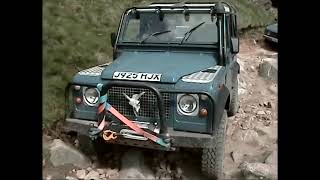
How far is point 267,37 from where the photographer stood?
11008 millimetres

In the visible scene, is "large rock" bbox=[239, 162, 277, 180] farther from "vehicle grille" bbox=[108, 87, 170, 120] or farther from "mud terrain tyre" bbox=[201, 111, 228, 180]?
"vehicle grille" bbox=[108, 87, 170, 120]

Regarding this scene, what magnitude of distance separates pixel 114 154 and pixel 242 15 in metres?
8.18

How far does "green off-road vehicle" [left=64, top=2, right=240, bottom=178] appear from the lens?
387 cm

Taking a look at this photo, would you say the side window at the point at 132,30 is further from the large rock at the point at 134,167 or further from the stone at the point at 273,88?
the stone at the point at 273,88

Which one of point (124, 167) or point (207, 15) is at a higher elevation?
point (207, 15)

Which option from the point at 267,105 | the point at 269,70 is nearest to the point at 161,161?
the point at 267,105

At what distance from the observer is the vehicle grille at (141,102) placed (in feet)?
13.0

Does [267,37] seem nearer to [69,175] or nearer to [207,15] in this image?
[207,15]

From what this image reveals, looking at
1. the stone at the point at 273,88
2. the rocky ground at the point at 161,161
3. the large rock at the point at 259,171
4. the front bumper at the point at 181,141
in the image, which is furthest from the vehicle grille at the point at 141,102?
the stone at the point at 273,88

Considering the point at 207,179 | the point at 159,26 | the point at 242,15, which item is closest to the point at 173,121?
the point at 207,179

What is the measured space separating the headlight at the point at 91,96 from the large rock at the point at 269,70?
4.89 metres
